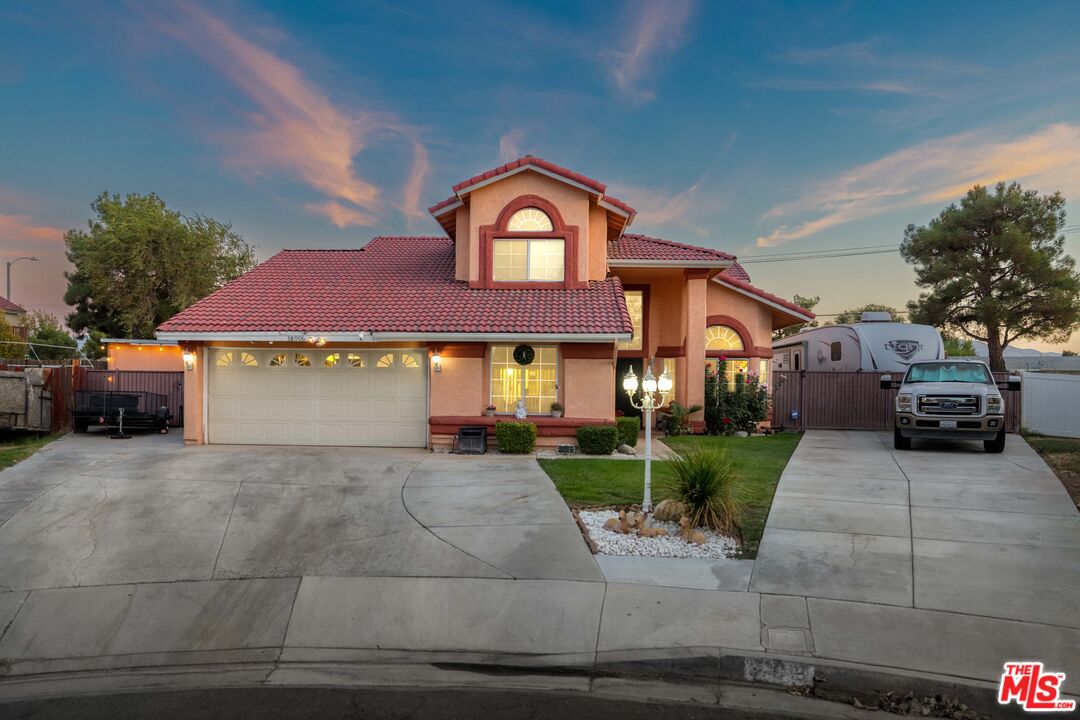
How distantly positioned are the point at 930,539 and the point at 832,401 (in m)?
12.3

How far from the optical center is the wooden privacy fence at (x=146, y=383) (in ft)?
Answer: 58.9

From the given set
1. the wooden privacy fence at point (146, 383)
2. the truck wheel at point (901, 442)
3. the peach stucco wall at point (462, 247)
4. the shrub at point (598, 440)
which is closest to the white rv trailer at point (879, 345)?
the truck wheel at point (901, 442)

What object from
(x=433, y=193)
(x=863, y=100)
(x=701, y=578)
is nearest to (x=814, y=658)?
(x=701, y=578)

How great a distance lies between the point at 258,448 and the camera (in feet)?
46.4

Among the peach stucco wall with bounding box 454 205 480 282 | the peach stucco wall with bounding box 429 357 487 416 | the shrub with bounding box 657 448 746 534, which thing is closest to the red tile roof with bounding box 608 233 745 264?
the peach stucco wall with bounding box 454 205 480 282

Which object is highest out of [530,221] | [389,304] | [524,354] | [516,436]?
[530,221]

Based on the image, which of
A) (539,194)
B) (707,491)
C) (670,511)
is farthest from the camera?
(539,194)

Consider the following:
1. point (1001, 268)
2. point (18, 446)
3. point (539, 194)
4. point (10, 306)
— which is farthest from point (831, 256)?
point (10, 306)

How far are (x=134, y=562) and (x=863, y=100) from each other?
71.3 ft

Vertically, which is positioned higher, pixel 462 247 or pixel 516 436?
pixel 462 247

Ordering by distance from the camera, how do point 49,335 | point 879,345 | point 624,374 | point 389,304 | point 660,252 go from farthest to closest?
point 49,335 → point 624,374 → point 879,345 → point 660,252 → point 389,304

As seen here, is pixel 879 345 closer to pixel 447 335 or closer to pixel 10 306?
pixel 447 335

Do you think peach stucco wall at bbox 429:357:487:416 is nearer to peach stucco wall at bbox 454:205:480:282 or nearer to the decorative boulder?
peach stucco wall at bbox 454:205:480:282

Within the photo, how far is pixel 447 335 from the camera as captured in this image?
544 inches
